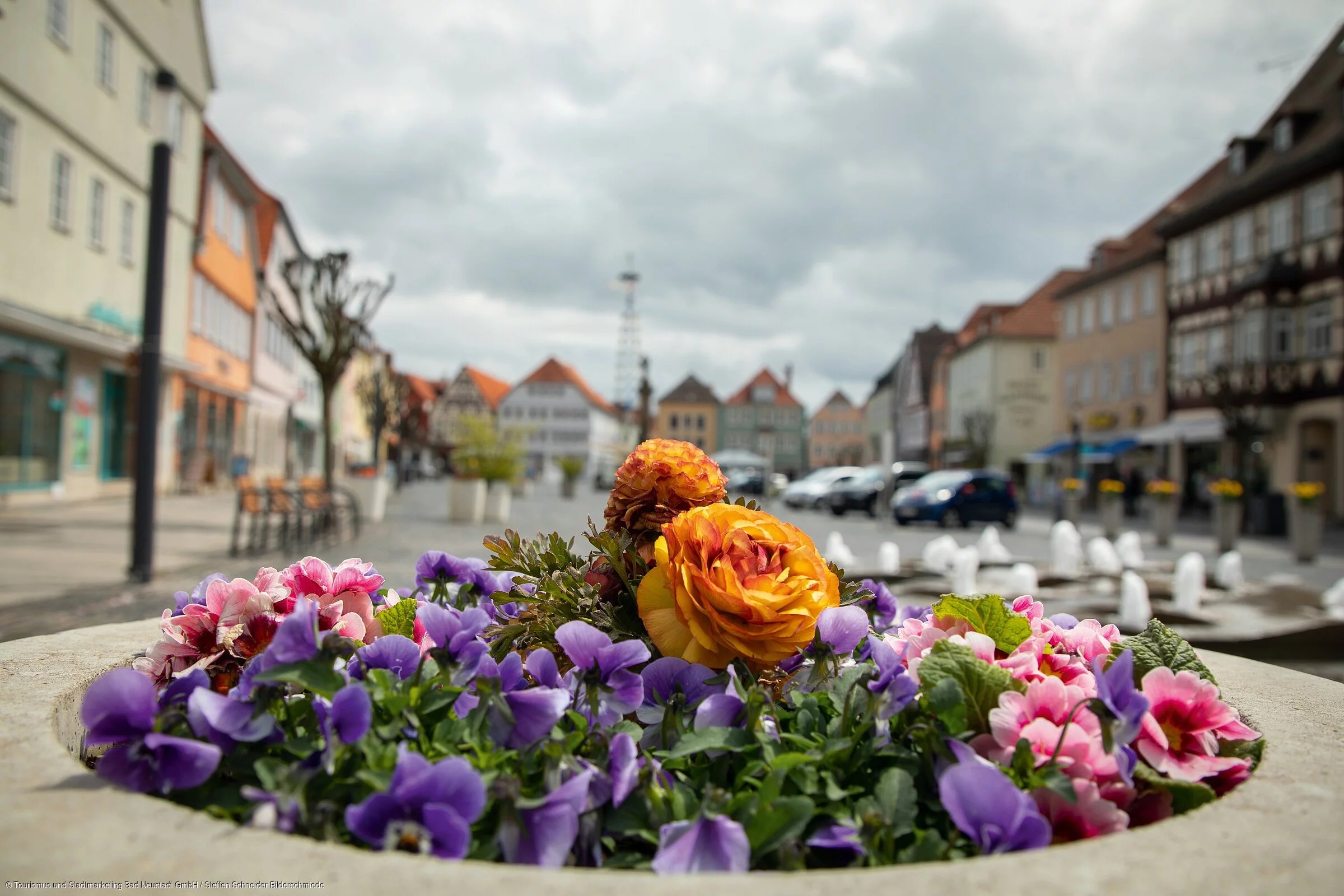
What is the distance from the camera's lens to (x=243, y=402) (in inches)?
1371

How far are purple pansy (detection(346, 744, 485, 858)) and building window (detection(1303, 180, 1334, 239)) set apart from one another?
32.7 m

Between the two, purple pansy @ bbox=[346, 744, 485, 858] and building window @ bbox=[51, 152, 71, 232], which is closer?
purple pansy @ bbox=[346, 744, 485, 858]

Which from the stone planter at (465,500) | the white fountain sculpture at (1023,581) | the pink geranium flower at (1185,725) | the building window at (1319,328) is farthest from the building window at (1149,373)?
the pink geranium flower at (1185,725)

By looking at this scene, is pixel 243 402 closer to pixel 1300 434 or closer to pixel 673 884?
pixel 1300 434

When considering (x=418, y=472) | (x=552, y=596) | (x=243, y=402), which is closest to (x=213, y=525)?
(x=552, y=596)

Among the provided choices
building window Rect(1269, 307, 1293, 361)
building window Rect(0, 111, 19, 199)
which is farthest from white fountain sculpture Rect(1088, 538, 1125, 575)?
building window Rect(1269, 307, 1293, 361)

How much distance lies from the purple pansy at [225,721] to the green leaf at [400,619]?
1.49 feet

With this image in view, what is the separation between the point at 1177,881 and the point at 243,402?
123 feet

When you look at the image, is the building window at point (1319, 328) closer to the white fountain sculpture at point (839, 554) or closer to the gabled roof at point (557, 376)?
the white fountain sculpture at point (839, 554)

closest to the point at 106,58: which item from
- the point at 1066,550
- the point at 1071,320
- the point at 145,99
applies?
the point at 145,99

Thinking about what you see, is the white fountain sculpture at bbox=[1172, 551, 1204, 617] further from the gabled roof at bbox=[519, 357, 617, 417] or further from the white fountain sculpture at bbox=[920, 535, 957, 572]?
the gabled roof at bbox=[519, 357, 617, 417]

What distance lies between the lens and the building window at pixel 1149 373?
123 feet

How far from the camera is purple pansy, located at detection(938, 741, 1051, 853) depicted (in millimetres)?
991

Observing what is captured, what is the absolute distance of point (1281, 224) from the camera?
2956 centimetres
